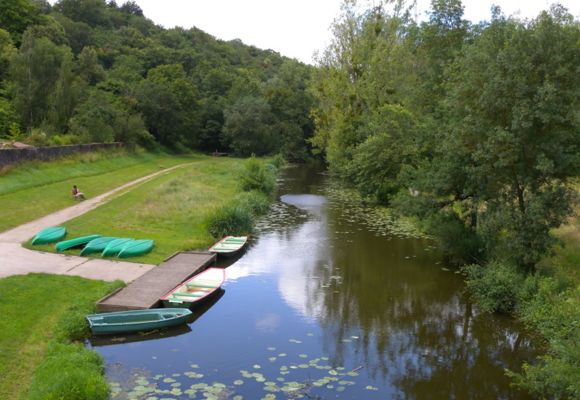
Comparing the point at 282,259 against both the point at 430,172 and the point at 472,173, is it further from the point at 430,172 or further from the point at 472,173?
the point at 472,173

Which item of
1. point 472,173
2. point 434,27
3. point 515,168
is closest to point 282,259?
point 472,173

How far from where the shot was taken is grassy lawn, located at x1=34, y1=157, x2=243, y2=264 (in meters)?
24.0

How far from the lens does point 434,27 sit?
2308 cm

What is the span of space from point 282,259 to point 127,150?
4221 cm

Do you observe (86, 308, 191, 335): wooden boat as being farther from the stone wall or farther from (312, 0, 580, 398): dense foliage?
the stone wall

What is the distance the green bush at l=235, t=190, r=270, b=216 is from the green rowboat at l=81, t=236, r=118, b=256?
38.9ft

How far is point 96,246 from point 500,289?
1528cm

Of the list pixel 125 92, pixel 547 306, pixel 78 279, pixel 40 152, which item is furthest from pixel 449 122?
pixel 125 92

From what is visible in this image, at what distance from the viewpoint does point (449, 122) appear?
20203 millimetres

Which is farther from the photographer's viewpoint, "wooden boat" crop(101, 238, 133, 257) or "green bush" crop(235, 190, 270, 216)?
"green bush" crop(235, 190, 270, 216)

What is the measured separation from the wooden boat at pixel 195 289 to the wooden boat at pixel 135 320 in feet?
3.04

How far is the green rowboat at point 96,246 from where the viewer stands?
20.3 metres

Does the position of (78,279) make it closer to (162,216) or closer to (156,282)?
(156,282)

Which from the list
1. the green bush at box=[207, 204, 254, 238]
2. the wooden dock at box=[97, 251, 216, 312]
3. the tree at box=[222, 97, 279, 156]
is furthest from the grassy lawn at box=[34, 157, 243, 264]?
the tree at box=[222, 97, 279, 156]
